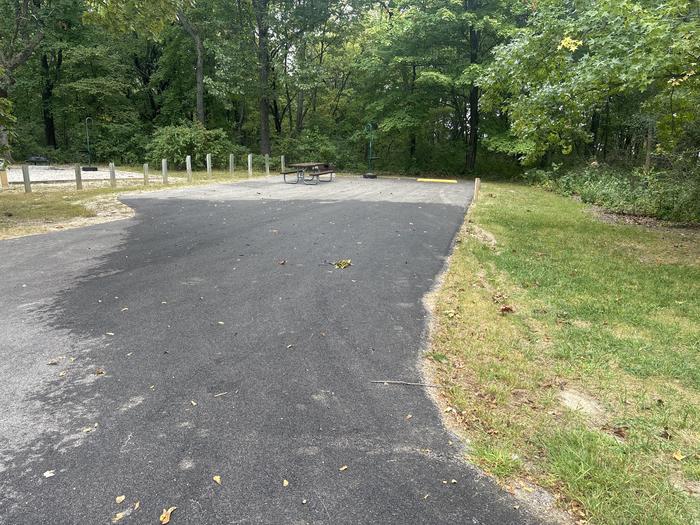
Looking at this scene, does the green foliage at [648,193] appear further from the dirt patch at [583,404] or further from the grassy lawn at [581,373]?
the dirt patch at [583,404]

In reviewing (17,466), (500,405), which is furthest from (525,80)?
(17,466)

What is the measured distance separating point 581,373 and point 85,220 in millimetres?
Answer: 9189

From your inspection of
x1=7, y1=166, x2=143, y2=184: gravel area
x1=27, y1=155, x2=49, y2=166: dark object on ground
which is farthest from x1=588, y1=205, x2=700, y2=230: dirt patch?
x1=27, y1=155, x2=49, y2=166: dark object on ground

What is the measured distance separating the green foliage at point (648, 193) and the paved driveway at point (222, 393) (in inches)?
297

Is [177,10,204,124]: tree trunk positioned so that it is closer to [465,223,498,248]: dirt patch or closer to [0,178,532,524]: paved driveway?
[465,223,498,248]: dirt patch

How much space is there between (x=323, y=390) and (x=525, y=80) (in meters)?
8.04

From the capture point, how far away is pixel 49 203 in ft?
36.0

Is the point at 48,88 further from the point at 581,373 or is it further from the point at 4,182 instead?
the point at 581,373

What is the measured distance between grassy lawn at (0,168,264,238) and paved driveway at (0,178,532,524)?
2.63m

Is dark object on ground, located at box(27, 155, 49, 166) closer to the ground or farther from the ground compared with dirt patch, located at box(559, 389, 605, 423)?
farther from the ground

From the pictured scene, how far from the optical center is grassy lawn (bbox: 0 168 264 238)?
28.6 feet

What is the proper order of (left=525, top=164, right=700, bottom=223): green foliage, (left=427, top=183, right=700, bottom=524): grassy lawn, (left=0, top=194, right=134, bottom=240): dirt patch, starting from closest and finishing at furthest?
(left=427, top=183, right=700, bottom=524): grassy lawn < (left=0, top=194, right=134, bottom=240): dirt patch < (left=525, top=164, right=700, bottom=223): green foliage

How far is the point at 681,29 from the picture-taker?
608 centimetres

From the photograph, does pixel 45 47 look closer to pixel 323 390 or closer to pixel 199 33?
pixel 199 33
